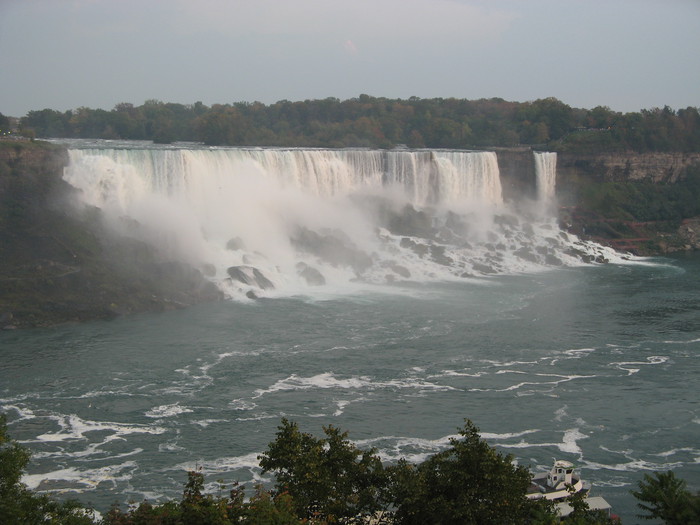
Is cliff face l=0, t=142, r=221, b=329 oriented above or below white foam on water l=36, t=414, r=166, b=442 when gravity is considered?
above

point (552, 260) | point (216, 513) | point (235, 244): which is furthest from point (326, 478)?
point (552, 260)

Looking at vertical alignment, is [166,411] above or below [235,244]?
below

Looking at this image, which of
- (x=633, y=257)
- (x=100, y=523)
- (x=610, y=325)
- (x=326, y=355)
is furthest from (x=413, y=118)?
(x=100, y=523)

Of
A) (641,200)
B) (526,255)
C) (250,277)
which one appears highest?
(641,200)

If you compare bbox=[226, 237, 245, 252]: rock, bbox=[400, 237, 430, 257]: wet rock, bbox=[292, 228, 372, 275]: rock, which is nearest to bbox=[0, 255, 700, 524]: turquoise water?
bbox=[226, 237, 245, 252]: rock

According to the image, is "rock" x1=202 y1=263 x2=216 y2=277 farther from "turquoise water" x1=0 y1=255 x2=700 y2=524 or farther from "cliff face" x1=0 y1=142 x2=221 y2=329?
"turquoise water" x1=0 y1=255 x2=700 y2=524

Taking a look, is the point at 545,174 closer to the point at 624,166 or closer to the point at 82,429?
the point at 624,166

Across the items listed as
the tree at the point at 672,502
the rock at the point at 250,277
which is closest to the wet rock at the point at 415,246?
the rock at the point at 250,277
